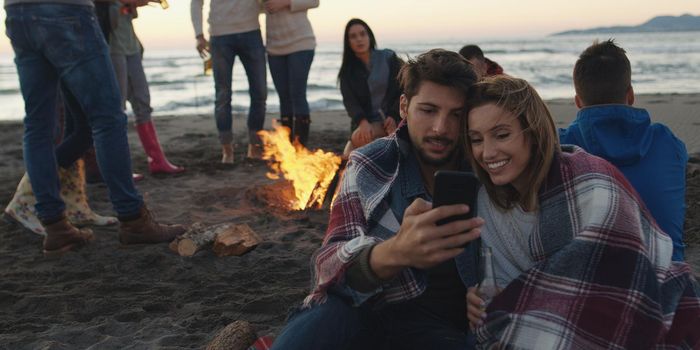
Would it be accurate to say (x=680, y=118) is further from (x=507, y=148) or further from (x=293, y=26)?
(x=507, y=148)

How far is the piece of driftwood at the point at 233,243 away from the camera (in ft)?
13.4

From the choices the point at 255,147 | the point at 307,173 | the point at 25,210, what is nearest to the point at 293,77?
the point at 255,147

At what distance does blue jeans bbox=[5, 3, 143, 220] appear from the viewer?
3.62 metres

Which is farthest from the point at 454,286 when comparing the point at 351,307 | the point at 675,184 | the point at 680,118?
the point at 680,118

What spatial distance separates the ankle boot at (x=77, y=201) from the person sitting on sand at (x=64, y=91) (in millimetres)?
612

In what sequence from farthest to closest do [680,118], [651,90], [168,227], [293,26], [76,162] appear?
[651,90], [680,118], [293,26], [76,162], [168,227]

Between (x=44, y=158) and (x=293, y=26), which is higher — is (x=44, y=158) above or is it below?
below

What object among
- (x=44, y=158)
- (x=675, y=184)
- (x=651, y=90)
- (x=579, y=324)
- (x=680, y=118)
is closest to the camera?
(x=579, y=324)

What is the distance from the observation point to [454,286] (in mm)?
2252

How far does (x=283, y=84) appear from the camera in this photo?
6.64 metres

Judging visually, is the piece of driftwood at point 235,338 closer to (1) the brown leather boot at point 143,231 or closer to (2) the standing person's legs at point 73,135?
(1) the brown leather boot at point 143,231

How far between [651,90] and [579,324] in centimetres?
1859

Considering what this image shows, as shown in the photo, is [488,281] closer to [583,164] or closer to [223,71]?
[583,164]

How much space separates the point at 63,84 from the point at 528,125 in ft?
10.2
